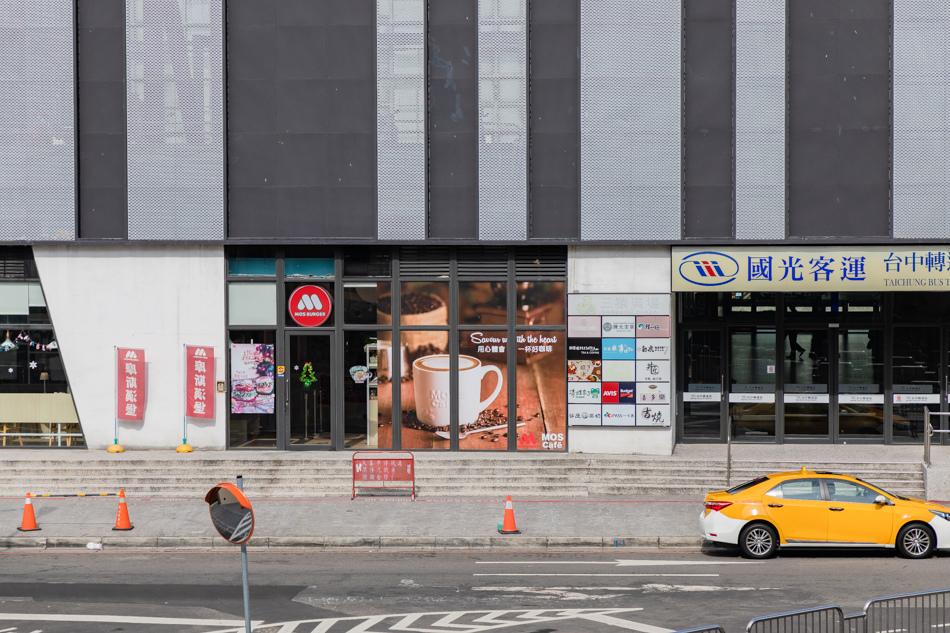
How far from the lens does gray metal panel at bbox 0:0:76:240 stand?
21875mm

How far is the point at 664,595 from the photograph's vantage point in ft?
43.5

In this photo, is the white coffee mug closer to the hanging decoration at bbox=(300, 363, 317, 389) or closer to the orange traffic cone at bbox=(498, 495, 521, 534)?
the hanging decoration at bbox=(300, 363, 317, 389)

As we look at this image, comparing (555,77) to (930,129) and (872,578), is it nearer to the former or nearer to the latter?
(930,129)

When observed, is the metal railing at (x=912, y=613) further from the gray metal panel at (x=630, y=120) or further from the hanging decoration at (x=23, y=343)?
the hanging decoration at (x=23, y=343)

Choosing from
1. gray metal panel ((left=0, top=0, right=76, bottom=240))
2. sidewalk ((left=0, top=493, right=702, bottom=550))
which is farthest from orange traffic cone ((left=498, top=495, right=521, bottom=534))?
gray metal panel ((left=0, top=0, right=76, bottom=240))

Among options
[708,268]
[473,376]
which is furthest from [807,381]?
[473,376]

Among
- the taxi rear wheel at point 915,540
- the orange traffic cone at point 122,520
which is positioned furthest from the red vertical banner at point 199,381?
the taxi rear wheel at point 915,540

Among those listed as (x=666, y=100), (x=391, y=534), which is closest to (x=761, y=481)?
(x=391, y=534)

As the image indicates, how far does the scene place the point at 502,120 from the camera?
2178 cm

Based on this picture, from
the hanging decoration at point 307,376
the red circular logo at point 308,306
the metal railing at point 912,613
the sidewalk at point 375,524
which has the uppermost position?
the red circular logo at point 308,306

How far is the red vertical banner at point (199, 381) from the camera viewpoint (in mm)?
22156

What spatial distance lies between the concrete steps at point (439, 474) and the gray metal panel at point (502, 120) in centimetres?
534

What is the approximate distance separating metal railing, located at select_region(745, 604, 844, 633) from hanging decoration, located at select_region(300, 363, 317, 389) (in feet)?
48.8

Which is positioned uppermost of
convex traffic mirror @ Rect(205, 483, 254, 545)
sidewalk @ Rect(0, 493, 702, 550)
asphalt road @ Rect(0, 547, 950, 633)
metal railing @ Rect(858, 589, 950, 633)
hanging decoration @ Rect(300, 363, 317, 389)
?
hanging decoration @ Rect(300, 363, 317, 389)
